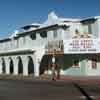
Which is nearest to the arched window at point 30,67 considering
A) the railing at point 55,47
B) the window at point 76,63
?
the railing at point 55,47

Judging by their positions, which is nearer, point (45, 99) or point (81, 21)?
point (45, 99)

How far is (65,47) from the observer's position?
44.9 m

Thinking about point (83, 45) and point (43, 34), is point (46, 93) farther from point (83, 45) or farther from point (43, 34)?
point (43, 34)

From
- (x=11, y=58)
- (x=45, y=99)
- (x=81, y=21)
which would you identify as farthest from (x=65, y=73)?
(x=45, y=99)

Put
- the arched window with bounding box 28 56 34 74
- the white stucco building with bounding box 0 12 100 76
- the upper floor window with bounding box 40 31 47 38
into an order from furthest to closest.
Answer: the arched window with bounding box 28 56 34 74 → the upper floor window with bounding box 40 31 47 38 → the white stucco building with bounding box 0 12 100 76

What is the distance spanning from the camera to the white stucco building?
1759 inches

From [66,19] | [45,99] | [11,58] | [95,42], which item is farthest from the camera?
[11,58]

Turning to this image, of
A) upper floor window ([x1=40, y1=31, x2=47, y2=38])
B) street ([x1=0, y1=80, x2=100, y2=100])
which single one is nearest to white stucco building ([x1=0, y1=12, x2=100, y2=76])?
upper floor window ([x1=40, y1=31, x2=47, y2=38])

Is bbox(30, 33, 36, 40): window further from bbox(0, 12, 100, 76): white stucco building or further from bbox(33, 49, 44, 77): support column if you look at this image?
bbox(33, 49, 44, 77): support column

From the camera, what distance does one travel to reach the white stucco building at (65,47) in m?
44.7

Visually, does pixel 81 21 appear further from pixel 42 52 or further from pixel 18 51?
pixel 18 51

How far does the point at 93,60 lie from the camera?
46.2 m

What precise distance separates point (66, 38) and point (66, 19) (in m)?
5.01

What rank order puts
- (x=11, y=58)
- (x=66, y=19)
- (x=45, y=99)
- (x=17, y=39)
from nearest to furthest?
(x=45, y=99) < (x=66, y=19) < (x=11, y=58) < (x=17, y=39)
